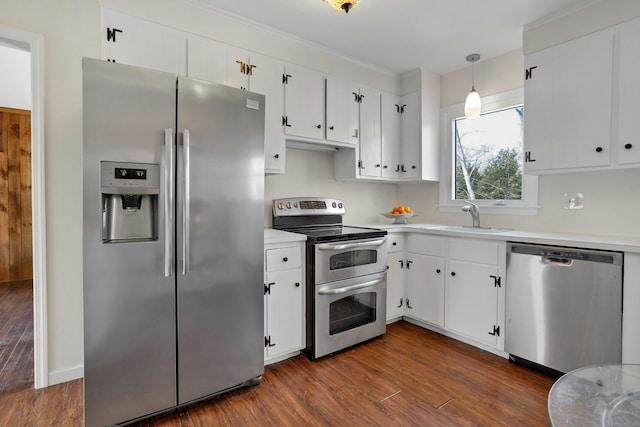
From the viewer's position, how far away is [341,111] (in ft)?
10.1

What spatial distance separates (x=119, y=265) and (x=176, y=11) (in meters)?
1.75

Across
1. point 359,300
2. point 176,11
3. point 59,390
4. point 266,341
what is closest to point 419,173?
point 359,300

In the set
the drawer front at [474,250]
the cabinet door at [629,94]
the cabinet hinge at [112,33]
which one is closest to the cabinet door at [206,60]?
the cabinet hinge at [112,33]

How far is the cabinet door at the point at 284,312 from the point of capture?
2.28 m

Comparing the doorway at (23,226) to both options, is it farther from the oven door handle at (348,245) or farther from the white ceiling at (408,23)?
the oven door handle at (348,245)

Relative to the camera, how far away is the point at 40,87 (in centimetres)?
200

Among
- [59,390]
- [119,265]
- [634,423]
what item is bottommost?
[59,390]

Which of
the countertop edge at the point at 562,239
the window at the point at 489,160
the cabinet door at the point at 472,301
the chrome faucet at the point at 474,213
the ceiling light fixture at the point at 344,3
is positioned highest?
the ceiling light fixture at the point at 344,3

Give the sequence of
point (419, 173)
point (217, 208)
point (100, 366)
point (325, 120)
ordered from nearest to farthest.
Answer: point (100, 366), point (217, 208), point (325, 120), point (419, 173)

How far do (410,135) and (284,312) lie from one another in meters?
2.31

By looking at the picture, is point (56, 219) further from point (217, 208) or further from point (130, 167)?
point (217, 208)

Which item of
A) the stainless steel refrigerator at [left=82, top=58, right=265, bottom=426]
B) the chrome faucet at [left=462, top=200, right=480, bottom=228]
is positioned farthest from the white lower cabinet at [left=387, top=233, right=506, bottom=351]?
the stainless steel refrigerator at [left=82, top=58, right=265, bottom=426]

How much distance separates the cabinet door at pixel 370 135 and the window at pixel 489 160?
0.79m

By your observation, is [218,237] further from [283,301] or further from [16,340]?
[16,340]
